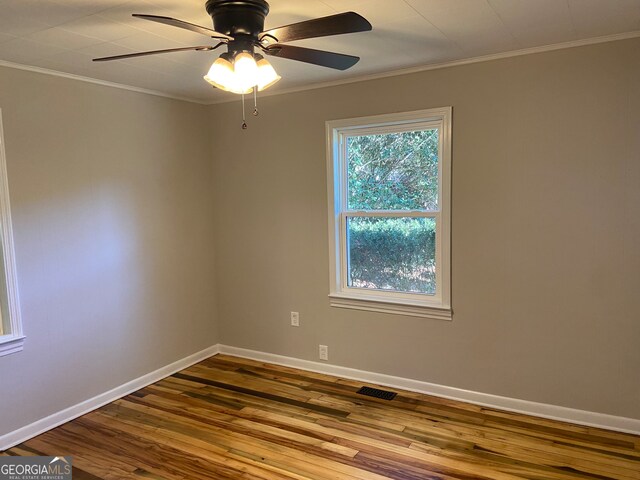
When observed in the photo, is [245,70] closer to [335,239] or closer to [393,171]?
[393,171]

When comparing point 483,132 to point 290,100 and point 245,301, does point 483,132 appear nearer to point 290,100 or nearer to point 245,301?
point 290,100

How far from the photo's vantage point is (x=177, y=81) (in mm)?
3303

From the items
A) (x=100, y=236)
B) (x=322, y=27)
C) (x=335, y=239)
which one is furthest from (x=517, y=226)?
(x=100, y=236)

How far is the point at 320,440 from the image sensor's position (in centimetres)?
279

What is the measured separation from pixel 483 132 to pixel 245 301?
2.44 meters

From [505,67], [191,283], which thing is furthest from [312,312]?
[505,67]

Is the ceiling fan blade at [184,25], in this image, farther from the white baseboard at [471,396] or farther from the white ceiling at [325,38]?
the white baseboard at [471,396]

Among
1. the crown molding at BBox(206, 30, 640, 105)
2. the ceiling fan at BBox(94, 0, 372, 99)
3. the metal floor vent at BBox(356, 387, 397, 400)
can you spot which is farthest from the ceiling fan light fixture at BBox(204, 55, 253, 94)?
the metal floor vent at BBox(356, 387, 397, 400)

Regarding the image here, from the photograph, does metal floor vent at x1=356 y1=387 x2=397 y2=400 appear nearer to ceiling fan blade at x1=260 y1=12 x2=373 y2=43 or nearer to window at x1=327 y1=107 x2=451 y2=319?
window at x1=327 y1=107 x2=451 y2=319

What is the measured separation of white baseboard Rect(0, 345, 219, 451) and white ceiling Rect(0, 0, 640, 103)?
7.37 feet

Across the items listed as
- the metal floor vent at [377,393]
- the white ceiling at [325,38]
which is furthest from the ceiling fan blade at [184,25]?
the metal floor vent at [377,393]

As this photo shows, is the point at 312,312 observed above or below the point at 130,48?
below

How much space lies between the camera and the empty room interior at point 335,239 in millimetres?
2465

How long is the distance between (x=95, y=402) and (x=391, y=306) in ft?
7.38
